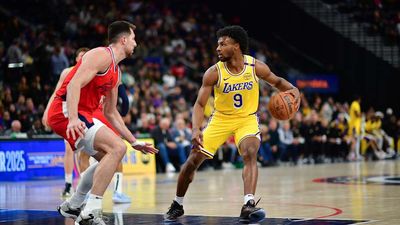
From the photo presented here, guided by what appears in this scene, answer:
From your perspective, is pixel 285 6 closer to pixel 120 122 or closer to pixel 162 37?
pixel 162 37

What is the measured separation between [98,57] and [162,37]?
20.4 meters

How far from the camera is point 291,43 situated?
3416 cm

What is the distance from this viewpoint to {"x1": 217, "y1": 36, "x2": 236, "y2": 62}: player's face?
9.29 meters

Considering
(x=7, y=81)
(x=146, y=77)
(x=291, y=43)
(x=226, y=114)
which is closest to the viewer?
(x=226, y=114)

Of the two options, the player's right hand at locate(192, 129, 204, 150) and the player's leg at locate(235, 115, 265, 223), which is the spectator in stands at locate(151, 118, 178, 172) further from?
the player's right hand at locate(192, 129, 204, 150)

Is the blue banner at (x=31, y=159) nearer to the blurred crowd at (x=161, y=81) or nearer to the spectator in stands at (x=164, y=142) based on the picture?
the blurred crowd at (x=161, y=81)

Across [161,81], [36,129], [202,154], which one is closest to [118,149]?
[202,154]

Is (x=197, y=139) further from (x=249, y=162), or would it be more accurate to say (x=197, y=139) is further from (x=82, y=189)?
(x=82, y=189)

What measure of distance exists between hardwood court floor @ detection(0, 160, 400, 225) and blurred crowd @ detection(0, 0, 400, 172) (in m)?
3.27

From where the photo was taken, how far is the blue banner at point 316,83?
30644mm

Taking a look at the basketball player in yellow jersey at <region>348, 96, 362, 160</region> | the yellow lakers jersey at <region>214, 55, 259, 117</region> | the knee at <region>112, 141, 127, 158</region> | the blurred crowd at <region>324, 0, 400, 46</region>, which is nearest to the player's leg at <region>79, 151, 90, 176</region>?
the yellow lakers jersey at <region>214, 55, 259, 117</region>

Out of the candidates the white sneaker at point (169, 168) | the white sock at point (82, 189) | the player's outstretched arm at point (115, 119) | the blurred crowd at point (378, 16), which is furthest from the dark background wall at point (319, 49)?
the white sock at point (82, 189)

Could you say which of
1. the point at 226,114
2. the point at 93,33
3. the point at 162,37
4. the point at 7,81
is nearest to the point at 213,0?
the point at 162,37

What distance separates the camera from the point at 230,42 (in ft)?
30.7
